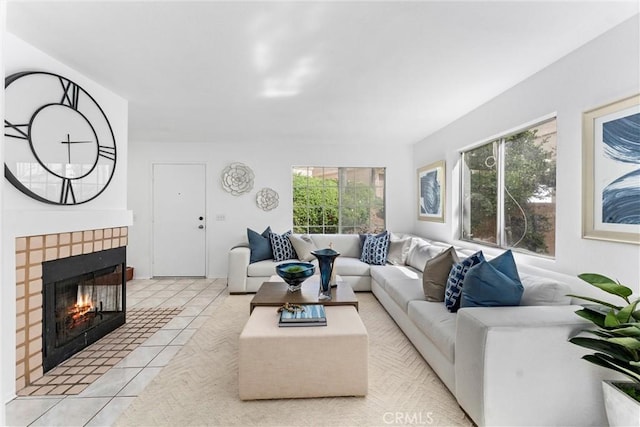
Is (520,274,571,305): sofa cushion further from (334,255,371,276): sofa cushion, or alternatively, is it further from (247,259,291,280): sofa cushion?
(247,259,291,280): sofa cushion

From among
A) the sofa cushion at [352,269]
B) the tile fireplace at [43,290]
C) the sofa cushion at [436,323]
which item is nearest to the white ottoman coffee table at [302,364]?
the sofa cushion at [436,323]

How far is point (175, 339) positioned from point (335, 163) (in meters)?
3.70

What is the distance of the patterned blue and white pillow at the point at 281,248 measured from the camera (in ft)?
15.1

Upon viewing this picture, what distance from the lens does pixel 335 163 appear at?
5469 millimetres

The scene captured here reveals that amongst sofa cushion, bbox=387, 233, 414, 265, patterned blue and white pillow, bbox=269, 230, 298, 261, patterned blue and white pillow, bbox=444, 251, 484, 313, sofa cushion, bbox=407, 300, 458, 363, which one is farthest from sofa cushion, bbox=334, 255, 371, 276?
patterned blue and white pillow, bbox=444, 251, 484, 313

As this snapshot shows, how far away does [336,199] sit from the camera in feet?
18.2

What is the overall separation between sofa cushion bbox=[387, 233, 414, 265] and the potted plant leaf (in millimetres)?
2837

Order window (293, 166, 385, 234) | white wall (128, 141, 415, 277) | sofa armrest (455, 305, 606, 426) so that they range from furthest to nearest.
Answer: window (293, 166, 385, 234), white wall (128, 141, 415, 277), sofa armrest (455, 305, 606, 426)

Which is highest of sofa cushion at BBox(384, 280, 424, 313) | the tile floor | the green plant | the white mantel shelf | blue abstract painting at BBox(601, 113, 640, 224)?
blue abstract painting at BBox(601, 113, 640, 224)

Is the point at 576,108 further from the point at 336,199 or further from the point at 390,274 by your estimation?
the point at 336,199

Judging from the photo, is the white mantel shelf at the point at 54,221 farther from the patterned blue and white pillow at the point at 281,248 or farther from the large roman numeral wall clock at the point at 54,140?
the patterned blue and white pillow at the point at 281,248

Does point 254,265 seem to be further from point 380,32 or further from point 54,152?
point 380,32

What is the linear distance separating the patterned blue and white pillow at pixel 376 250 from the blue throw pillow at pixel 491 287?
2.38 meters

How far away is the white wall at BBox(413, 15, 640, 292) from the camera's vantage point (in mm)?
1875
